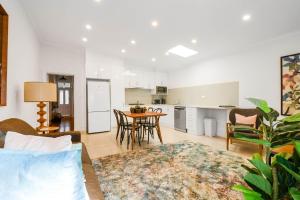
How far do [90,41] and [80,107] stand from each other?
2.06 metres

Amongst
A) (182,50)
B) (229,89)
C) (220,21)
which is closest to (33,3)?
(220,21)

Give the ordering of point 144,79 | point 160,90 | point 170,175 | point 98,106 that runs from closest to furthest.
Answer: point 170,175
point 98,106
point 144,79
point 160,90

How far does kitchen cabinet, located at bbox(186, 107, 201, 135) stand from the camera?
4.89 metres

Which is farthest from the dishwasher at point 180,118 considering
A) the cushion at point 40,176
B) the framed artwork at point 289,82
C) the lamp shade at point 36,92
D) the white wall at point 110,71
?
the cushion at point 40,176

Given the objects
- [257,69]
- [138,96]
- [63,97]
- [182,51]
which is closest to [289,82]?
[257,69]

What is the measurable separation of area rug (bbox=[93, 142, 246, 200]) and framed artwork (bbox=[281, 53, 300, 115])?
1.82m

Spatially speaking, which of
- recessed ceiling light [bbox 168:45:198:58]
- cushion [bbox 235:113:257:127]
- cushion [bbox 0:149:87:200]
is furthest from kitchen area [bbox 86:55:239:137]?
cushion [bbox 0:149:87:200]

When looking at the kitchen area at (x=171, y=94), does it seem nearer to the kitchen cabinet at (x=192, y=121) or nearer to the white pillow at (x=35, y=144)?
the kitchen cabinet at (x=192, y=121)

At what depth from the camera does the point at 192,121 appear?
5.01 metres

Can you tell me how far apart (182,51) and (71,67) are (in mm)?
3482

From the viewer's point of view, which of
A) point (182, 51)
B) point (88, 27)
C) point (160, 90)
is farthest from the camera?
point (160, 90)

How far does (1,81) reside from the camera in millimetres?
1706

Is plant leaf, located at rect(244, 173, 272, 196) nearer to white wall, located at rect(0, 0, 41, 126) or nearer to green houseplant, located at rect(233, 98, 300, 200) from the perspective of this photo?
green houseplant, located at rect(233, 98, 300, 200)

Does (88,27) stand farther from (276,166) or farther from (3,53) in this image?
(276,166)
